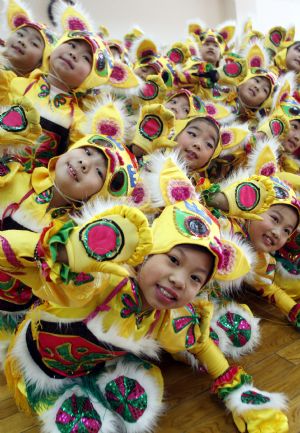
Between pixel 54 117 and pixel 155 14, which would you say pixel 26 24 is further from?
pixel 155 14

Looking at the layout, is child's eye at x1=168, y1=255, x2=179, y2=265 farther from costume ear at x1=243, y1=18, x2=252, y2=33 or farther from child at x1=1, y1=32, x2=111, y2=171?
costume ear at x1=243, y1=18, x2=252, y2=33

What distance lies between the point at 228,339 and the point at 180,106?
950 millimetres

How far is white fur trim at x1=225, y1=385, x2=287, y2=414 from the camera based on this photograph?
2.77ft

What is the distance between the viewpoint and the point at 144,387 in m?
0.84

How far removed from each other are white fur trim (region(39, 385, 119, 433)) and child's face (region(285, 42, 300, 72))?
214cm

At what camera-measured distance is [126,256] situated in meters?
0.53

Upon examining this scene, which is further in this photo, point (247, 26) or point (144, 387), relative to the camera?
point (247, 26)

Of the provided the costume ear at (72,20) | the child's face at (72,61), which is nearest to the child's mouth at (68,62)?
the child's face at (72,61)

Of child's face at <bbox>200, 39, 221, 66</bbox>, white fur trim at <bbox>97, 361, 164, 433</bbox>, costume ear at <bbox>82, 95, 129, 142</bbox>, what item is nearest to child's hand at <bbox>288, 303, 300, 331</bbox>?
white fur trim at <bbox>97, 361, 164, 433</bbox>

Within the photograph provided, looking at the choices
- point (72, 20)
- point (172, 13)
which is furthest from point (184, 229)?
point (172, 13)

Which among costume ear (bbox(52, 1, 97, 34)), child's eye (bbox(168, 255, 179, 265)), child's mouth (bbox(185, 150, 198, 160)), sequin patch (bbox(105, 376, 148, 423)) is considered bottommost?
sequin patch (bbox(105, 376, 148, 423))

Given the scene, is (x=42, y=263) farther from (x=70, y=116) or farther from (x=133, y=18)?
(x=133, y=18)

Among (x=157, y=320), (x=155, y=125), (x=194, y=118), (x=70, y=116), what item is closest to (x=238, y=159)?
(x=194, y=118)

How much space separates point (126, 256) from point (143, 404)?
1.49 feet
